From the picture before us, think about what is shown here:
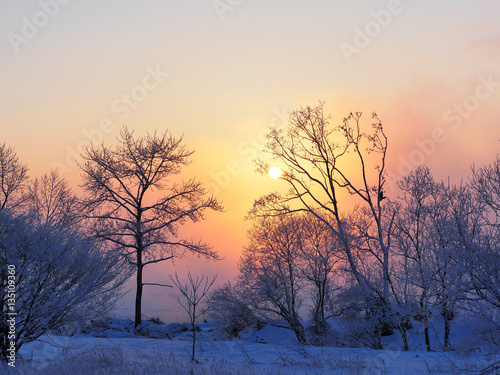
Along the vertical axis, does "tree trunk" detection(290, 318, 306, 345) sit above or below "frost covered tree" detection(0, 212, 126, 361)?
below

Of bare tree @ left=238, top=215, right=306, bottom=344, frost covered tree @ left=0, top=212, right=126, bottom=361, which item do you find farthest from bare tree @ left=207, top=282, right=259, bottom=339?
frost covered tree @ left=0, top=212, right=126, bottom=361

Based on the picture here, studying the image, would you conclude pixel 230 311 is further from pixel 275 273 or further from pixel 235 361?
pixel 235 361

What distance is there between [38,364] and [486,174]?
13066 mm

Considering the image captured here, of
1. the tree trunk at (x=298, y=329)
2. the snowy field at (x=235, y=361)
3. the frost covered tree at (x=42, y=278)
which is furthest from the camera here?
the tree trunk at (x=298, y=329)

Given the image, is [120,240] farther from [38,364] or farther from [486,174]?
[486,174]

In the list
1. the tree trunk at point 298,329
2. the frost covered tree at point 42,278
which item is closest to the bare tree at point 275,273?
the tree trunk at point 298,329

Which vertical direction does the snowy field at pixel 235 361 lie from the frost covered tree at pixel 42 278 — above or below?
below

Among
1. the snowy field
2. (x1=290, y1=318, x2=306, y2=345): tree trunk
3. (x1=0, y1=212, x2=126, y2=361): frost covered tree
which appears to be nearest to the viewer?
the snowy field

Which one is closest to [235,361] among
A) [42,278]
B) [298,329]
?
[42,278]

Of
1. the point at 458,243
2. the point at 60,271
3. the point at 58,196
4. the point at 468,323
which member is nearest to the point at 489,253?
the point at 458,243

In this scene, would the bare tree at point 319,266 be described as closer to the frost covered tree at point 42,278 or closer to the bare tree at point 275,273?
the bare tree at point 275,273

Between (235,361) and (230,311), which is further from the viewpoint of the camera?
(230,311)

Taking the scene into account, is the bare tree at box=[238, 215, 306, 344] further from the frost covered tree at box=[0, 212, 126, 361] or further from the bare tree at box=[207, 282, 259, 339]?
the frost covered tree at box=[0, 212, 126, 361]

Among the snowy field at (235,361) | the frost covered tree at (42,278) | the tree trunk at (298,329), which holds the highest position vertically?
the frost covered tree at (42,278)
